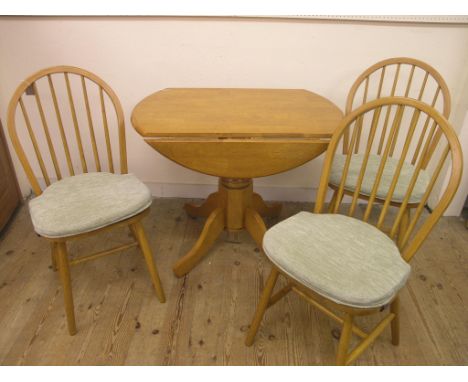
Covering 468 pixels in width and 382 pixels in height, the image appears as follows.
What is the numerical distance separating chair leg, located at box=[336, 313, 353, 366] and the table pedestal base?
2.41ft

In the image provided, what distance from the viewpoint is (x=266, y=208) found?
2119 mm

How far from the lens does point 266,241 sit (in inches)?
47.0

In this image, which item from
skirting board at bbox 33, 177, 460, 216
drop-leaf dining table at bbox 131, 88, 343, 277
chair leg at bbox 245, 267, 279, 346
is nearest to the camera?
chair leg at bbox 245, 267, 279, 346

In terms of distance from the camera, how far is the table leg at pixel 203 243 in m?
1.74

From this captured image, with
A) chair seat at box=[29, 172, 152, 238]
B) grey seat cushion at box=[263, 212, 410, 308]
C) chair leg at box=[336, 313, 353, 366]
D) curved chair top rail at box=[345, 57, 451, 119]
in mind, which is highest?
curved chair top rail at box=[345, 57, 451, 119]

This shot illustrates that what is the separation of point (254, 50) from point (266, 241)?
3.75ft

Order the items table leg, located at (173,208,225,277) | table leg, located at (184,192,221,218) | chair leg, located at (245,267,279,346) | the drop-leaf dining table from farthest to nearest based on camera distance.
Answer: table leg, located at (184,192,221,218) → table leg, located at (173,208,225,277) → the drop-leaf dining table → chair leg, located at (245,267,279,346)

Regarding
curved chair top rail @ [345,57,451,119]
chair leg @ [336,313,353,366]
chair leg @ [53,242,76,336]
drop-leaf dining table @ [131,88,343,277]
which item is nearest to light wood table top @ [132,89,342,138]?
drop-leaf dining table @ [131,88,343,277]

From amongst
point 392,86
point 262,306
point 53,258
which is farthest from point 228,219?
point 392,86

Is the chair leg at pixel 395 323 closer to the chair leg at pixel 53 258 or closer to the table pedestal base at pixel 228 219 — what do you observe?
the table pedestal base at pixel 228 219

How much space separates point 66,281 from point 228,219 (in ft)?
2.69

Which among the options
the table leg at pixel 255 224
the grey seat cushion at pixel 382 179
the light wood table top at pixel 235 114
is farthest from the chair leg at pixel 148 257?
the grey seat cushion at pixel 382 179

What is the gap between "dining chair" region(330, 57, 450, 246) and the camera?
64.3 inches

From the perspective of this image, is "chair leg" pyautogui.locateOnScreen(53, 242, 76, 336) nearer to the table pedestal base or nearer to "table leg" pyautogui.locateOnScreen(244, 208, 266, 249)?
the table pedestal base
